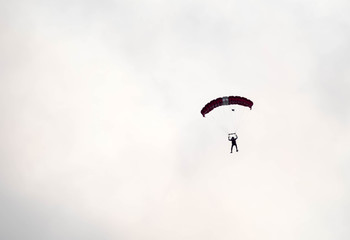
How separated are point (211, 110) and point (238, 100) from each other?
13.3 ft

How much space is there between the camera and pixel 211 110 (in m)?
60.3

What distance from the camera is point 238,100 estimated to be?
5931 centimetres
